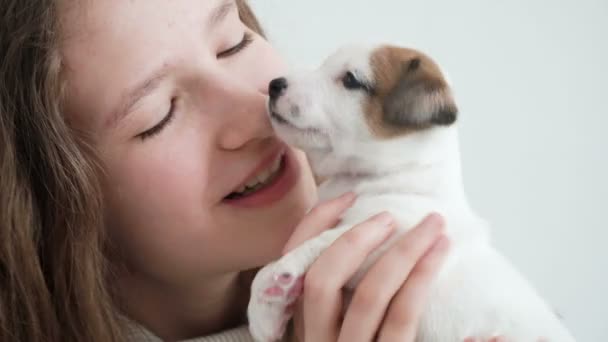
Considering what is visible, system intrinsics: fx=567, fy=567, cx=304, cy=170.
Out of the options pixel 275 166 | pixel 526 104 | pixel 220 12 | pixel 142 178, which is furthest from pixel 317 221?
pixel 526 104

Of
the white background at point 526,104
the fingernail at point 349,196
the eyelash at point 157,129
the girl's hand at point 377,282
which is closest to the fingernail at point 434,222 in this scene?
the girl's hand at point 377,282

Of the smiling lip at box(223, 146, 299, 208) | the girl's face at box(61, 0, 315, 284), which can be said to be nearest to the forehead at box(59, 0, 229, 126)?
the girl's face at box(61, 0, 315, 284)

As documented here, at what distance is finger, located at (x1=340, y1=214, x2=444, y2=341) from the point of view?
32.4 inches

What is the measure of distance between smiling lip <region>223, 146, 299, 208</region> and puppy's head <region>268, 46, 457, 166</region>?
3.4 inches

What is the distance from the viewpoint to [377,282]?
0.83 metres

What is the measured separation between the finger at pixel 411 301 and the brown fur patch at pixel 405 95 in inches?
9.3

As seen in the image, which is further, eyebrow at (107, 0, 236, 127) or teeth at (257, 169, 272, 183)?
teeth at (257, 169, 272, 183)

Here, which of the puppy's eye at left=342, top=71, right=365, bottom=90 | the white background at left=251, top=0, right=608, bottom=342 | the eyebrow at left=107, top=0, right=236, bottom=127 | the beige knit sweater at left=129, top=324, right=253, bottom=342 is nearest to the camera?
the eyebrow at left=107, top=0, right=236, bottom=127

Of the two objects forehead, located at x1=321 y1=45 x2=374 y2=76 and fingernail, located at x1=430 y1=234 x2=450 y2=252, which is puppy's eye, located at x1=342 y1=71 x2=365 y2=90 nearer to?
forehead, located at x1=321 y1=45 x2=374 y2=76

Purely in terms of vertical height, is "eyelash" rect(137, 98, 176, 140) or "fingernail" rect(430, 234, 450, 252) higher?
"eyelash" rect(137, 98, 176, 140)

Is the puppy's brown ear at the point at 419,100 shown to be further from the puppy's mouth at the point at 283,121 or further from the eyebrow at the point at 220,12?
the eyebrow at the point at 220,12

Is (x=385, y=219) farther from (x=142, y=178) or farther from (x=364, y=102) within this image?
(x=142, y=178)

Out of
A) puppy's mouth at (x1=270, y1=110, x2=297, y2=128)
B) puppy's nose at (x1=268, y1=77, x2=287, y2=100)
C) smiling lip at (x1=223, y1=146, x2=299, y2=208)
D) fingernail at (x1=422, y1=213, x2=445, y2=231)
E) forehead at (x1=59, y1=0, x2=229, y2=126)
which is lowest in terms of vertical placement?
fingernail at (x1=422, y1=213, x2=445, y2=231)

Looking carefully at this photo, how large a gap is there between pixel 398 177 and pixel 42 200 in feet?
2.07
